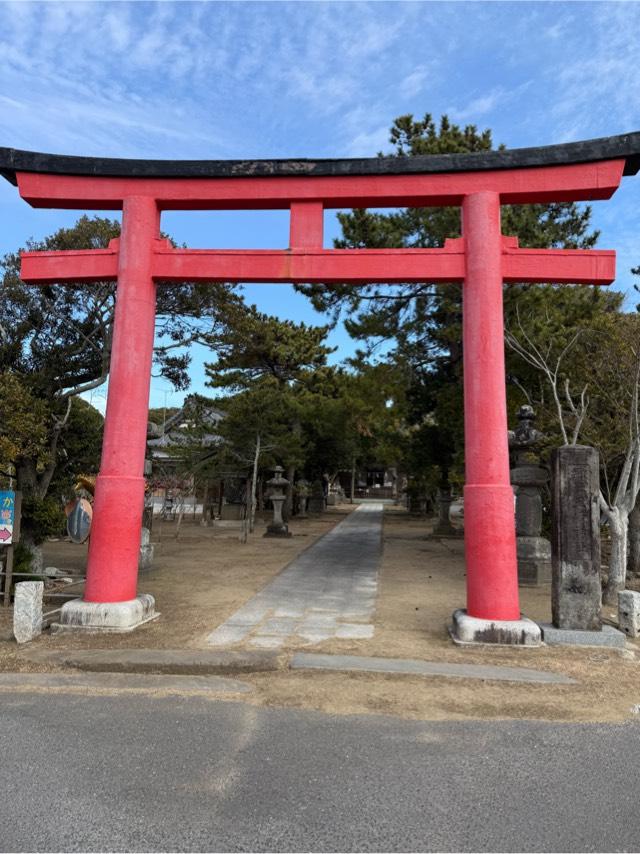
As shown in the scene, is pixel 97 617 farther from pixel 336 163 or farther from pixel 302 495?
pixel 302 495

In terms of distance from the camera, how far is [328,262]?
287 inches

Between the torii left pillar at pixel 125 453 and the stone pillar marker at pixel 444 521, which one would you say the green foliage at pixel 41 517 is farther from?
the stone pillar marker at pixel 444 521

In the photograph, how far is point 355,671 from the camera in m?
5.45

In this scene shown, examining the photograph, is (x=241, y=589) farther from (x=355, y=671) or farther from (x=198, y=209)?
(x=198, y=209)

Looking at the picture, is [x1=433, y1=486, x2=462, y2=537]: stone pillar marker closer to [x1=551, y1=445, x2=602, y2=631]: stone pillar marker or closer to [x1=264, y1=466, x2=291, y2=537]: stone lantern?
[x1=264, y1=466, x2=291, y2=537]: stone lantern

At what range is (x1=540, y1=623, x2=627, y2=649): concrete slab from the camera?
632 centimetres

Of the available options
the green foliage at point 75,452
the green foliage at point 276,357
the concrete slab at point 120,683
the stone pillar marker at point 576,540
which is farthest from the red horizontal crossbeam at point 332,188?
the green foliage at point 276,357

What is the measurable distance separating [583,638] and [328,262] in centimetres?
537

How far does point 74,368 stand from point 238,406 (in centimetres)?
1134

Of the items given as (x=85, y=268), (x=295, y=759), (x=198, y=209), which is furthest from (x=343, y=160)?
(x=295, y=759)

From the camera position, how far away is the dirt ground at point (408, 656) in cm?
465

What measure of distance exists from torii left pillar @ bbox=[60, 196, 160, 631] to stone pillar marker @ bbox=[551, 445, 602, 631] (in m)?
5.08

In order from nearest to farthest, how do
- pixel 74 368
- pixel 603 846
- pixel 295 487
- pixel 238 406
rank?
pixel 603 846 → pixel 74 368 → pixel 238 406 → pixel 295 487

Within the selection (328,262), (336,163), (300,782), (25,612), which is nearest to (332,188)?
(336,163)
